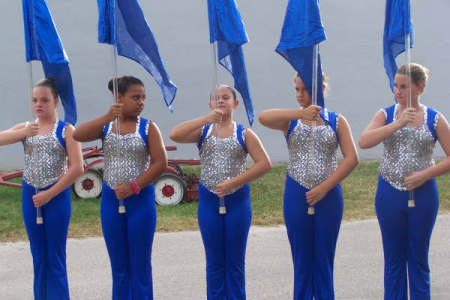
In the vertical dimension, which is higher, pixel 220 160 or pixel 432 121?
pixel 432 121

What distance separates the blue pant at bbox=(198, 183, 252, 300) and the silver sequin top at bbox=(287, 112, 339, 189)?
0.44 meters

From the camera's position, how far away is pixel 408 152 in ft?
12.8

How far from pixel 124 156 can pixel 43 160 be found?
63 centimetres

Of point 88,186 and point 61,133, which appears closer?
point 61,133

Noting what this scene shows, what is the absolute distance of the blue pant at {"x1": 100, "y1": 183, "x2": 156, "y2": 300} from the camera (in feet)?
12.9

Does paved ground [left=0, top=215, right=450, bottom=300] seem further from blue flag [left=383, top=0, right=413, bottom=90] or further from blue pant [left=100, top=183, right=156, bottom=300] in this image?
blue flag [left=383, top=0, right=413, bottom=90]

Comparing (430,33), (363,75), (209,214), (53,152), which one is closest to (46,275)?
(53,152)

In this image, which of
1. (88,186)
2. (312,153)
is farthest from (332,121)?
(88,186)

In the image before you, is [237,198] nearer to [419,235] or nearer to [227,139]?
[227,139]

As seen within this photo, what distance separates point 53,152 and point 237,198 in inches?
55.2

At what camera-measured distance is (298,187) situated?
390 cm

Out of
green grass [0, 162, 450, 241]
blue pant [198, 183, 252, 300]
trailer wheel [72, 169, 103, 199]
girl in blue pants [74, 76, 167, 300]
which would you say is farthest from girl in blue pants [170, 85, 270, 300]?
trailer wheel [72, 169, 103, 199]

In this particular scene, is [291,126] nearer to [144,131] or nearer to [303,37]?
[303,37]

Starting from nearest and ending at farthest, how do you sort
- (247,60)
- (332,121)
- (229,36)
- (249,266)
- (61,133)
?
(332,121) < (229,36) < (61,133) < (249,266) < (247,60)
